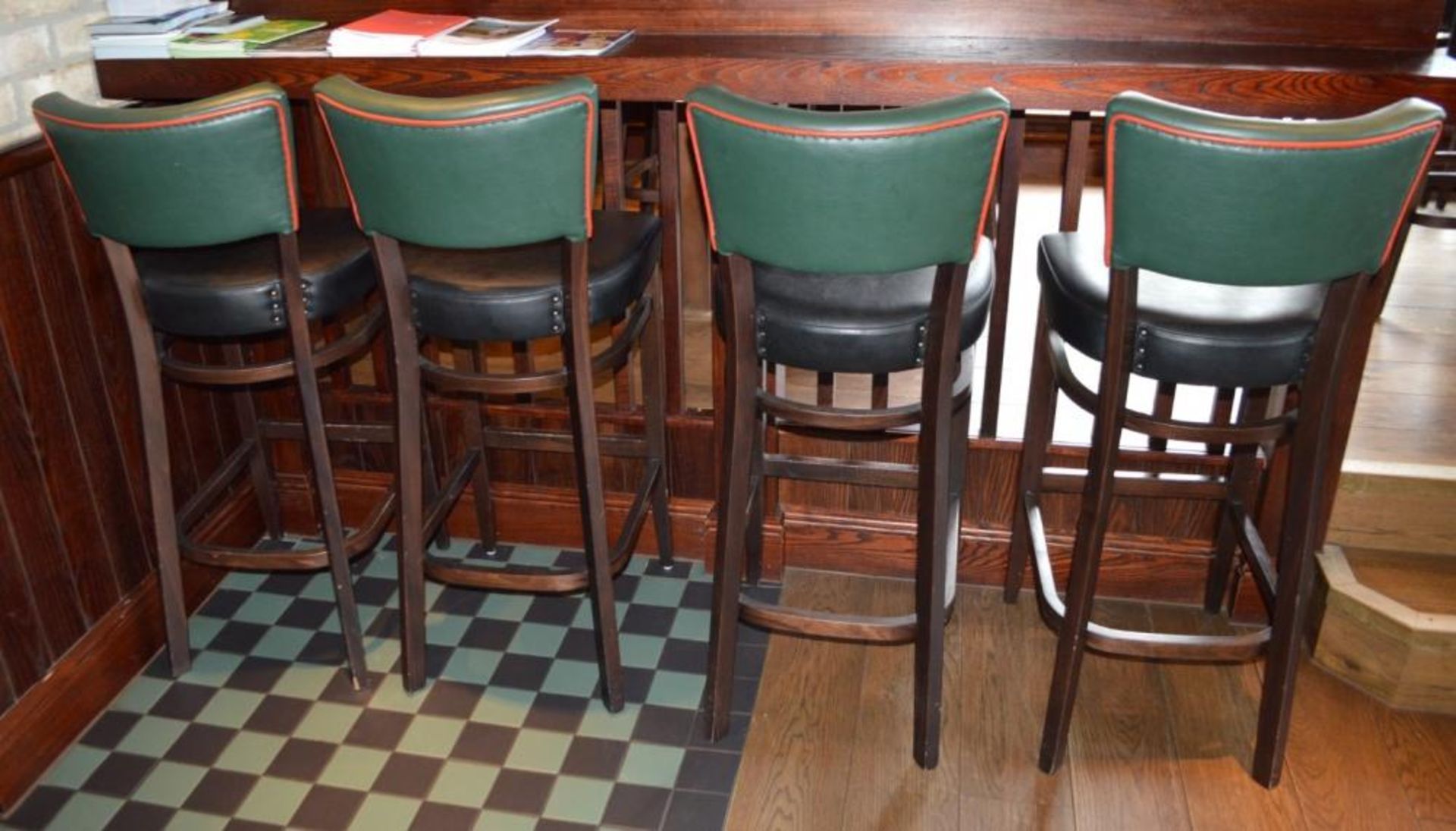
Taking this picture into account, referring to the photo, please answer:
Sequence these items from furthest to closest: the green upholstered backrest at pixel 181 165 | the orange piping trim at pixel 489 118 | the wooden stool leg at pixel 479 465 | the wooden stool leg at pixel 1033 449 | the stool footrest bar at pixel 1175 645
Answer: the wooden stool leg at pixel 479 465, the wooden stool leg at pixel 1033 449, the stool footrest bar at pixel 1175 645, the green upholstered backrest at pixel 181 165, the orange piping trim at pixel 489 118

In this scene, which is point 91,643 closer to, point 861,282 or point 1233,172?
point 861,282

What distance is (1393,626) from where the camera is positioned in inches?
89.1

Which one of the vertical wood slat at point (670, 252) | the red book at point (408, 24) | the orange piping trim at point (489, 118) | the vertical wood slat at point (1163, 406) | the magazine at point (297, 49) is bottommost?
the vertical wood slat at point (1163, 406)

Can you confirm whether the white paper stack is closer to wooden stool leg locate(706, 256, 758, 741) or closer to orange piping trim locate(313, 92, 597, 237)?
orange piping trim locate(313, 92, 597, 237)

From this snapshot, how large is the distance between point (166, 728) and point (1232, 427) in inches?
78.9

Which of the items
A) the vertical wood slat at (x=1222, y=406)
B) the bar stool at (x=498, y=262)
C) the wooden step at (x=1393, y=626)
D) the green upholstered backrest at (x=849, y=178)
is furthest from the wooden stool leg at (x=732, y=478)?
the wooden step at (x=1393, y=626)

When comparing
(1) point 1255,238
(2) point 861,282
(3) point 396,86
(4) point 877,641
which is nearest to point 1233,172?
(1) point 1255,238

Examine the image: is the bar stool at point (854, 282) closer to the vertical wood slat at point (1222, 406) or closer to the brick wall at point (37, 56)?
the vertical wood slat at point (1222, 406)

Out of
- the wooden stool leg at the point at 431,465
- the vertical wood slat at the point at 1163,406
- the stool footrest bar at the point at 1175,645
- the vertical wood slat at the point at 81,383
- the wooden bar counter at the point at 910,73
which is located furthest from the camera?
the wooden stool leg at the point at 431,465

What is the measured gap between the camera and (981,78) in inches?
80.1

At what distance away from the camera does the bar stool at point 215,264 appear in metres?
1.87

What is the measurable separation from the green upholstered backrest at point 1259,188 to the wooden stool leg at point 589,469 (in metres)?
0.84

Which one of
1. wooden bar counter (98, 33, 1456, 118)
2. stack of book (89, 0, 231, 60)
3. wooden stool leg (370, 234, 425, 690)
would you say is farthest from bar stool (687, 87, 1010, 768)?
stack of book (89, 0, 231, 60)

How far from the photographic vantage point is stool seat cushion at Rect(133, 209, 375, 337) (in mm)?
2072
